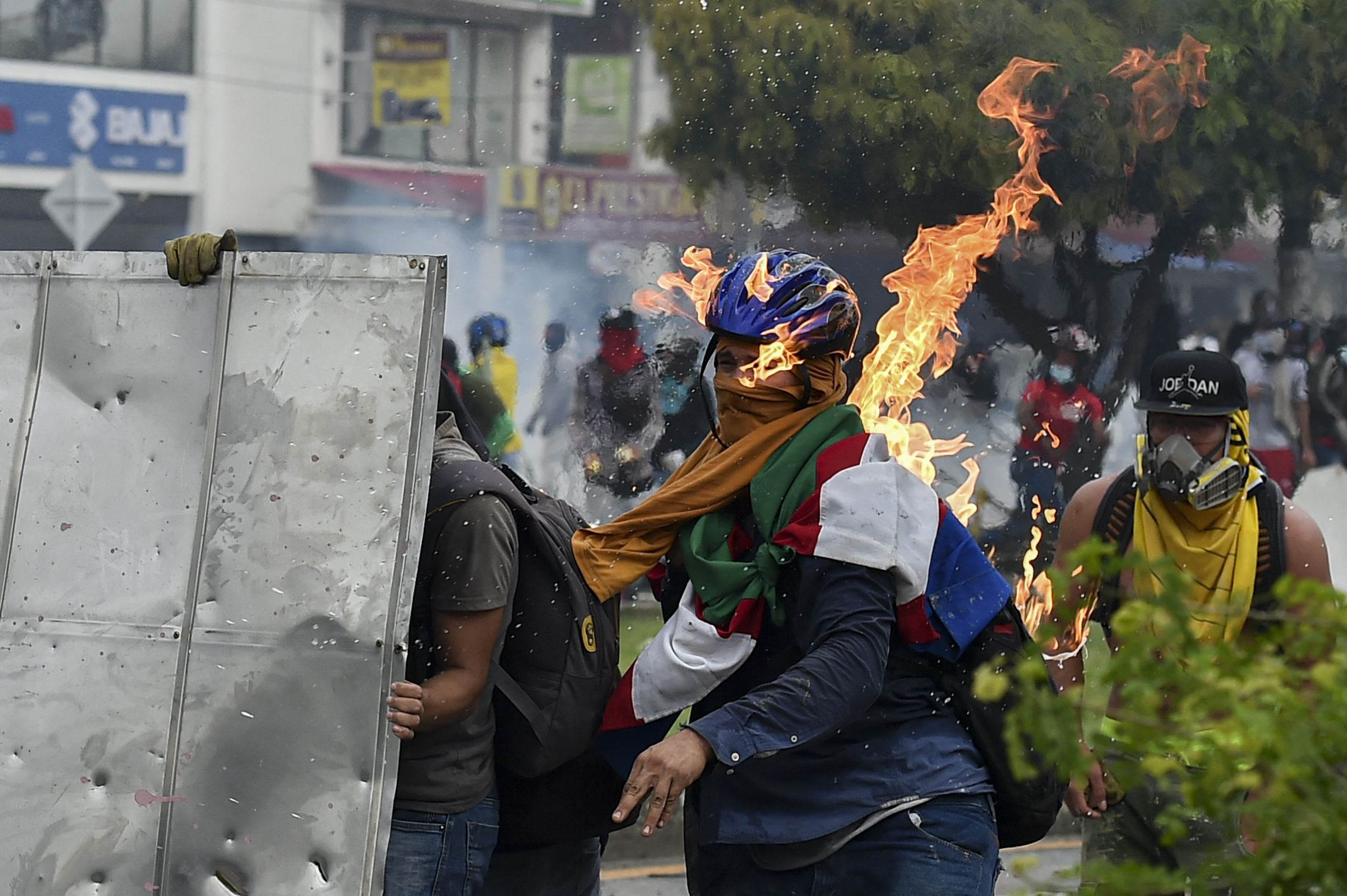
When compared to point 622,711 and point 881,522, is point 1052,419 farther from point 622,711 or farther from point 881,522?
point 881,522

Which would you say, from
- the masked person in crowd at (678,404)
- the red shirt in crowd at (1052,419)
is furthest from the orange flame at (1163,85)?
the masked person in crowd at (678,404)

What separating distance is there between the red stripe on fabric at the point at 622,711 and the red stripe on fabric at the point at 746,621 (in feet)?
0.70

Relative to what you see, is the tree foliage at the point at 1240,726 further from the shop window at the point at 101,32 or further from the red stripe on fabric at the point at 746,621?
the shop window at the point at 101,32

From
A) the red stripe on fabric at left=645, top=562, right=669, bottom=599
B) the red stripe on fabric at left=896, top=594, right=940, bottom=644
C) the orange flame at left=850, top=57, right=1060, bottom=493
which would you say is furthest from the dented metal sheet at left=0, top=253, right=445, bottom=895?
the orange flame at left=850, top=57, right=1060, bottom=493

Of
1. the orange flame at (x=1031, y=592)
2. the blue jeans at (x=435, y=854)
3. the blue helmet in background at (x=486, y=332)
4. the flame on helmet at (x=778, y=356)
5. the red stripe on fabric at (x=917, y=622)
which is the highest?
the flame on helmet at (x=778, y=356)

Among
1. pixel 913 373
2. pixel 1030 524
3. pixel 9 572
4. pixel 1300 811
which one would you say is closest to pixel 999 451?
pixel 1030 524

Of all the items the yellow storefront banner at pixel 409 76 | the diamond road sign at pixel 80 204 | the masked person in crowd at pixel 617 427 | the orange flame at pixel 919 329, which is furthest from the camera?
the yellow storefront banner at pixel 409 76

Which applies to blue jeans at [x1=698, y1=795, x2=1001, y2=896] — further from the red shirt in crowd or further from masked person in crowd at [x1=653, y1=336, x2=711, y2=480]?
the red shirt in crowd

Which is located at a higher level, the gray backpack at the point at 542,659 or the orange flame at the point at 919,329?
the orange flame at the point at 919,329

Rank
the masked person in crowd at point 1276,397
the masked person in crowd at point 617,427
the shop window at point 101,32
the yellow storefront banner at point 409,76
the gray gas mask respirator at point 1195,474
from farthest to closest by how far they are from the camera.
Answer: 1. the masked person in crowd at point 1276,397
2. the yellow storefront banner at point 409,76
3. the shop window at point 101,32
4. the masked person in crowd at point 617,427
5. the gray gas mask respirator at point 1195,474

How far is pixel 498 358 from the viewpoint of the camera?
36.2 feet

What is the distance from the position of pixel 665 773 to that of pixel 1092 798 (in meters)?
1.41

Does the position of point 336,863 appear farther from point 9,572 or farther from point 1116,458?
point 1116,458

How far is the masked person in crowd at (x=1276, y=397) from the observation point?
40.3 feet
